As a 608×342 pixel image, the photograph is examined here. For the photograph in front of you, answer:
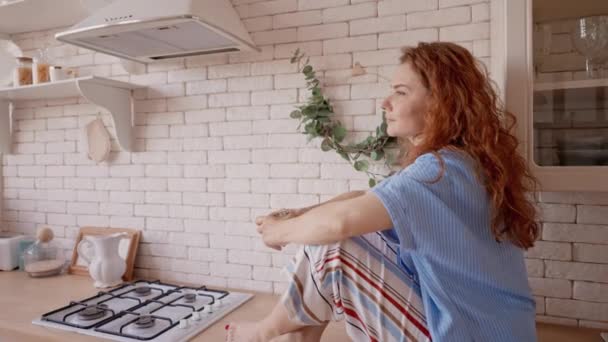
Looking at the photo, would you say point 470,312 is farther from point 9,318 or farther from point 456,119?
point 9,318

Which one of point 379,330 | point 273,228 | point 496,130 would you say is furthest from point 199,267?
point 496,130

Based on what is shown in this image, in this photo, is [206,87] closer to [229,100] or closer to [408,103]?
[229,100]

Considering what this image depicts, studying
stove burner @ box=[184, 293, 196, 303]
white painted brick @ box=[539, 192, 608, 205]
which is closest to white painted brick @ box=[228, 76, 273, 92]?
stove burner @ box=[184, 293, 196, 303]

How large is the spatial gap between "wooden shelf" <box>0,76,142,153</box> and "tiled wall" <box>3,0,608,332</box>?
0.05m

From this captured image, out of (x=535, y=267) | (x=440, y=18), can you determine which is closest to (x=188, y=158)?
(x=440, y=18)

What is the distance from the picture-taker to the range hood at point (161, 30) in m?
1.29

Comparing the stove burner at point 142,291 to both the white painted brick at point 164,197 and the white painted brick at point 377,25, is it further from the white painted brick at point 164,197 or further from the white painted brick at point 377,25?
the white painted brick at point 377,25

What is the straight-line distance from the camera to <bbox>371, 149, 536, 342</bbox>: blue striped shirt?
0.91 meters

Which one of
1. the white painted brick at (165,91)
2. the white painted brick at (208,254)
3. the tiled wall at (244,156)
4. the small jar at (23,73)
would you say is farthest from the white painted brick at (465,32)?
the small jar at (23,73)

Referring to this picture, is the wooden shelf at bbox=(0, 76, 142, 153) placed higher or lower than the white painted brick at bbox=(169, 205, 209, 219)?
higher

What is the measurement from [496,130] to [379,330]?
539 mm

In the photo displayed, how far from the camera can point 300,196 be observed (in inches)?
62.9

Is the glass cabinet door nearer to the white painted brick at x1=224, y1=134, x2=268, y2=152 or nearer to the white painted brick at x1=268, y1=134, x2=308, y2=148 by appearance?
the white painted brick at x1=268, y1=134, x2=308, y2=148

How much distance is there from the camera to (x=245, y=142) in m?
1.68
